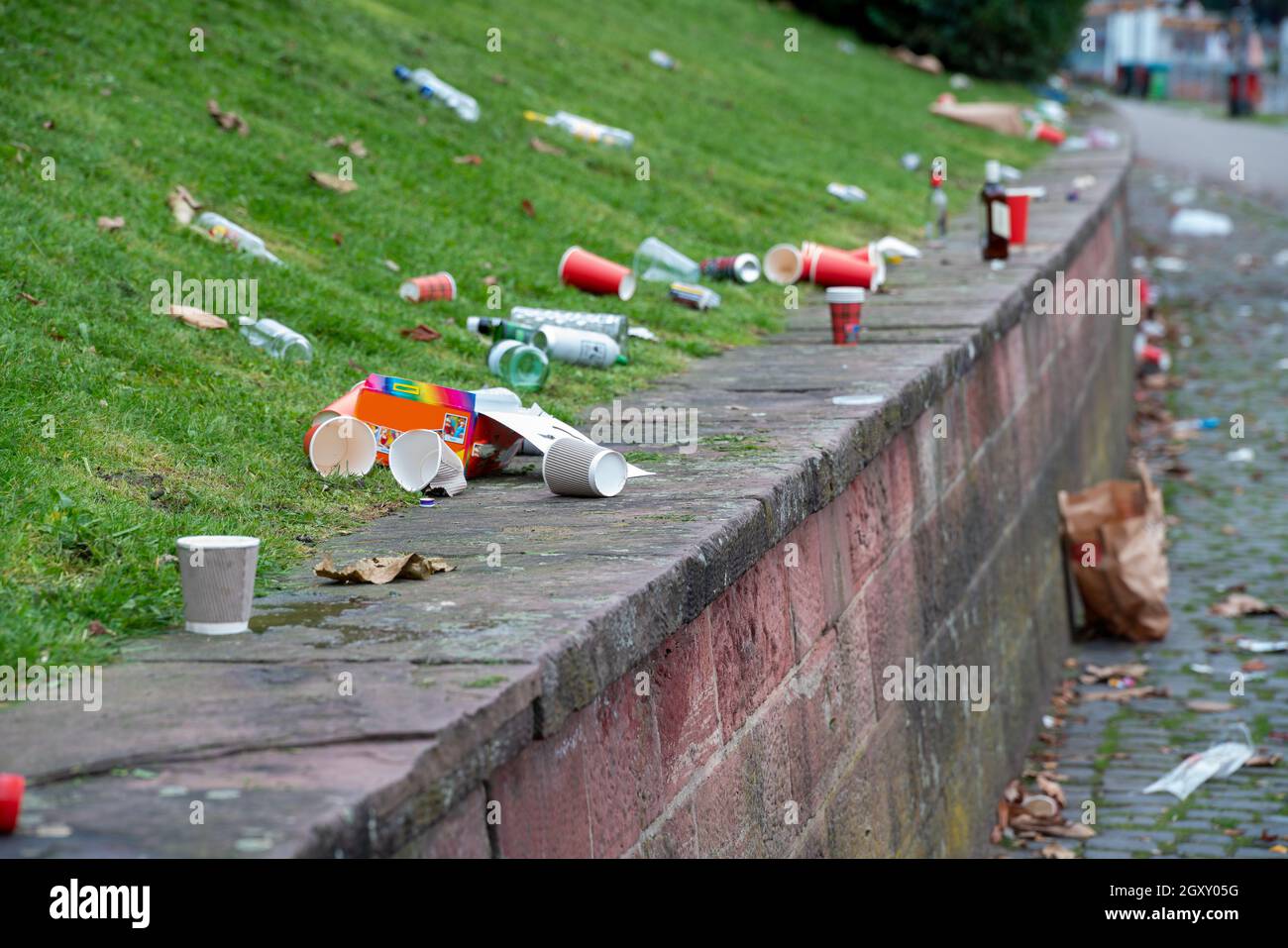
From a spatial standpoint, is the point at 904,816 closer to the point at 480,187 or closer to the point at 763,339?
the point at 763,339

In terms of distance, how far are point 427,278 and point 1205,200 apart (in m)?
20.3

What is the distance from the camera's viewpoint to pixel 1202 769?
6.29 m

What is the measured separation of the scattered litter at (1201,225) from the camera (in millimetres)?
21156

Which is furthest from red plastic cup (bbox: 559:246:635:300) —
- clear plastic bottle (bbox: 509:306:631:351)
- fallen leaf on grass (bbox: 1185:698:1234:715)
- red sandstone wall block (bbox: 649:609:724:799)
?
red sandstone wall block (bbox: 649:609:724:799)

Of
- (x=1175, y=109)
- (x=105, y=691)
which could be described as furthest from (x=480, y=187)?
(x=1175, y=109)

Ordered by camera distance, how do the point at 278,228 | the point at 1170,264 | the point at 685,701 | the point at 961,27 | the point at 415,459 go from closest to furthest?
the point at 685,701 < the point at 415,459 < the point at 278,228 < the point at 1170,264 < the point at 961,27

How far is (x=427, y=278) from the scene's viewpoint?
588 centimetres

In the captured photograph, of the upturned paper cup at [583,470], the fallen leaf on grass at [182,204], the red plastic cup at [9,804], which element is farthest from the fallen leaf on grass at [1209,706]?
the red plastic cup at [9,804]

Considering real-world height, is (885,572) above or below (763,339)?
below

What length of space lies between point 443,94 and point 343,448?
565cm

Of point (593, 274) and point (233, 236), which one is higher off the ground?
point (233, 236)

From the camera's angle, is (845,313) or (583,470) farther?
(845,313)

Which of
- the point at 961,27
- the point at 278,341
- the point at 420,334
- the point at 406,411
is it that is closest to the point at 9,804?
the point at 406,411

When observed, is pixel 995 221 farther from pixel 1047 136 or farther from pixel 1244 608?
pixel 1047 136
